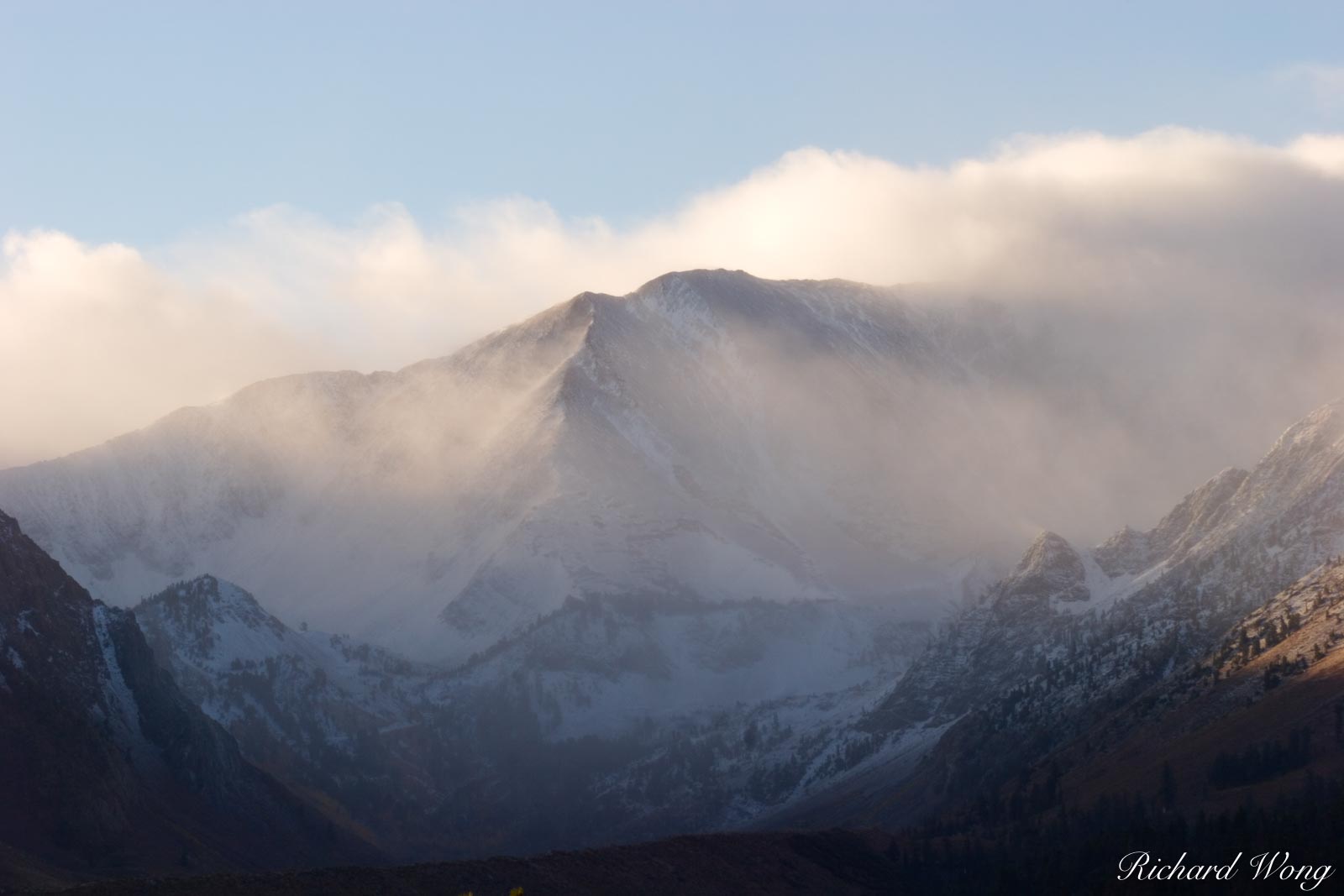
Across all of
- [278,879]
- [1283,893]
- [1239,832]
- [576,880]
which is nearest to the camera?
[278,879]

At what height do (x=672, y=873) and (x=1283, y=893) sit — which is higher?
(x=672, y=873)

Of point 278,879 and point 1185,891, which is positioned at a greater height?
point 278,879

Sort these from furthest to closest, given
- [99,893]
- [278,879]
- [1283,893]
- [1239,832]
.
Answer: [1239,832] → [1283,893] → [278,879] → [99,893]

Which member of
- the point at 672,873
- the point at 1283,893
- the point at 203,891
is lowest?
the point at 1283,893

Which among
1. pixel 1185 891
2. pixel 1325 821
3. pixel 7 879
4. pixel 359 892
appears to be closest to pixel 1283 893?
pixel 1185 891

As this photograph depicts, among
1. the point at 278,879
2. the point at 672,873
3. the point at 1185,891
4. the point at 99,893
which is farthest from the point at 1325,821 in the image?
the point at 99,893

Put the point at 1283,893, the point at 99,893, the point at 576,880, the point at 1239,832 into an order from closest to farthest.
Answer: the point at 99,893 → the point at 1283,893 → the point at 576,880 → the point at 1239,832

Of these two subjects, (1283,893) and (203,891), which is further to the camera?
(1283,893)

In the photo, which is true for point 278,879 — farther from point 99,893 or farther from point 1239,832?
point 1239,832

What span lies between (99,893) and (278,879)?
15999 millimetres

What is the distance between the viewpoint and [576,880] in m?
184

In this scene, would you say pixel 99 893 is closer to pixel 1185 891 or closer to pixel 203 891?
pixel 203 891

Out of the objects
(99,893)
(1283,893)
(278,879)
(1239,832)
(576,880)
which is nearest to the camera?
(99,893)

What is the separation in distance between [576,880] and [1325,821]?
65054 mm
